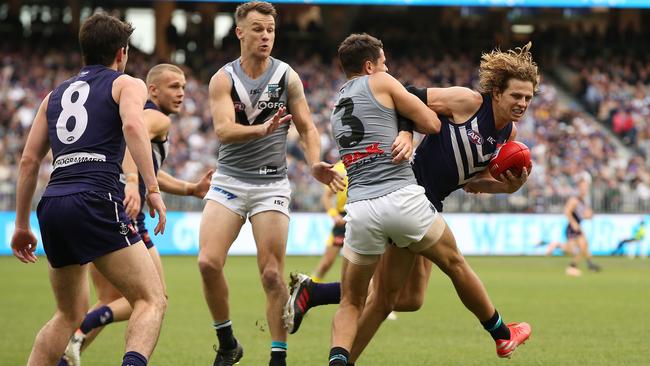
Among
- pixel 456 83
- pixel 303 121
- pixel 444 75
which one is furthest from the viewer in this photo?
pixel 444 75

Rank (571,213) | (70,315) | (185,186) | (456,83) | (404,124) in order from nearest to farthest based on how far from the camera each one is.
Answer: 1. (70,315)
2. (404,124)
3. (185,186)
4. (571,213)
5. (456,83)

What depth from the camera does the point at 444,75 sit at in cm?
3528

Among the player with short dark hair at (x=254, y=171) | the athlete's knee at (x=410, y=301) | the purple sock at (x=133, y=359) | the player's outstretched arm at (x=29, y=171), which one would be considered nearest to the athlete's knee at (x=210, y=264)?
the player with short dark hair at (x=254, y=171)

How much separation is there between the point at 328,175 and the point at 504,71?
1456 millimetres

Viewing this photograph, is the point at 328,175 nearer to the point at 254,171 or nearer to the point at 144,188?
the point at 254,171

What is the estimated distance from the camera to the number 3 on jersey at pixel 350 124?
7253mm

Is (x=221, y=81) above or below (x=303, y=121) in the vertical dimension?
above

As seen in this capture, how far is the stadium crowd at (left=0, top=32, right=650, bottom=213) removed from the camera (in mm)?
26859

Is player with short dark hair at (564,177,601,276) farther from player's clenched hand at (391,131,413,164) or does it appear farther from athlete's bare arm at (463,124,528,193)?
player's clenched hand at (391,131,413,164)

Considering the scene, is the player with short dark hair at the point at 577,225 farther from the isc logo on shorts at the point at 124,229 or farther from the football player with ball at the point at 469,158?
the isc logo on shorts at the point at 124,229

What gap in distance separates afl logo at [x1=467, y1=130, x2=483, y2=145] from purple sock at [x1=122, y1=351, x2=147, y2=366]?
111 inches

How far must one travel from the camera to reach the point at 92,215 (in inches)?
245

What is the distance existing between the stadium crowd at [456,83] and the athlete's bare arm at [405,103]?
18706 mm

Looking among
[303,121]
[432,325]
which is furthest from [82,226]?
[432,325]
